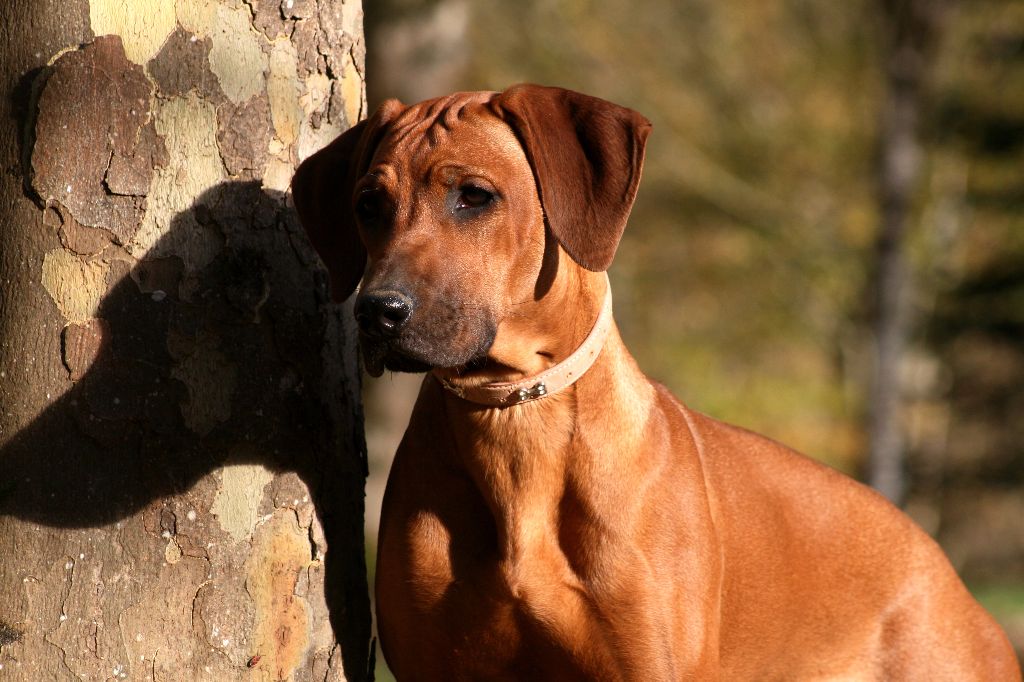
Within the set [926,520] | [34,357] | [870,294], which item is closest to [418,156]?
[34,357]

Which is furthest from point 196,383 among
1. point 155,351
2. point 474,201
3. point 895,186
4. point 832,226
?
point 832,226

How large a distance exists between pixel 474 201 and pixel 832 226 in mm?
15058

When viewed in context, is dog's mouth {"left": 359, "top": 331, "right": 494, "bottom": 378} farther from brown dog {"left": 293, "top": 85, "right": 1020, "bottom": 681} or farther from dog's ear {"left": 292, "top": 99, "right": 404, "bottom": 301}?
dog's ear {"left": 292, "top": 99, "right": 404, "bottom": 301}

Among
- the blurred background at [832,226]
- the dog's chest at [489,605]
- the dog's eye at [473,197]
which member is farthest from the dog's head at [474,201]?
the blurred background at [832,226]

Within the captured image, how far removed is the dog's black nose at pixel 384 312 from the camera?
2.91 metres

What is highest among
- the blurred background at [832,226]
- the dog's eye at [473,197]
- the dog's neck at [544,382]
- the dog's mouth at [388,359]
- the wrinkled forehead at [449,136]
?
the wrinkled forehead at [449,136]

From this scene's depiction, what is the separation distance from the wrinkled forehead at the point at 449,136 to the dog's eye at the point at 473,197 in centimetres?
8

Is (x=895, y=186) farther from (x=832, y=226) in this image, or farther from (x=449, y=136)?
(x=449, y=136)

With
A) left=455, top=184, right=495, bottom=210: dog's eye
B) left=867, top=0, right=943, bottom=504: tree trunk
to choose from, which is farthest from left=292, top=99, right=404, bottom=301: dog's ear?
left=867, top=0, right=943, bottom=504: tree trunk

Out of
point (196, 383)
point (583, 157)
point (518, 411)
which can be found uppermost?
point (583, 157)

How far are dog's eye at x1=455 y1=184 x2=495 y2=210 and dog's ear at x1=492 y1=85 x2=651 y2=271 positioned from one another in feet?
0.49

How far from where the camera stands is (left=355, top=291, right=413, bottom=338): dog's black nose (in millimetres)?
2908

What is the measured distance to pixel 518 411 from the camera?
338 centimetres

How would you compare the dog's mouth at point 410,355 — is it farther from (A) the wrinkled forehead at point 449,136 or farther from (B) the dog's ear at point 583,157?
(A) the wrinkled forehead at point 449,136
